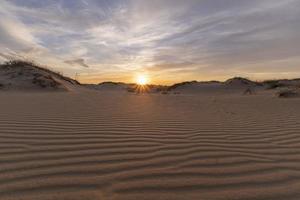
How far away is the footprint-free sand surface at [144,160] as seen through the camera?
217 centimetres

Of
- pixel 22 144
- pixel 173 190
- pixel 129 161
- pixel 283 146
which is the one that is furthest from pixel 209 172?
pixel 22 144

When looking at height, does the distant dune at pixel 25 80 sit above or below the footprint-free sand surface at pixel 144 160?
above

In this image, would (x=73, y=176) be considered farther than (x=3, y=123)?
No

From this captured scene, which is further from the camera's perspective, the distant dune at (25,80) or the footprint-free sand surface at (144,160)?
the distant dune at (25,80)

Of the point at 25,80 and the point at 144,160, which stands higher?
the point at 25,80

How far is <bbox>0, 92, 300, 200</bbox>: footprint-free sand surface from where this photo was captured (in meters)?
2.17

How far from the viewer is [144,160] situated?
9.25 feet

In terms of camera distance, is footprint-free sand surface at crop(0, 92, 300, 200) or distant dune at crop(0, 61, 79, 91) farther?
distant dune at crop(0, 61, 79, 91)

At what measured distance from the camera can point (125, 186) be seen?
2229mm

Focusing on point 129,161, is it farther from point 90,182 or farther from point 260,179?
point 260,179

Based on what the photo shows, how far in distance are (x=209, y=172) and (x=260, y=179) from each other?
420mm

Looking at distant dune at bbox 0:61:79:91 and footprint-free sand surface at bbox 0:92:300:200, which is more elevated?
distant dune at bbox 0:61:79:91

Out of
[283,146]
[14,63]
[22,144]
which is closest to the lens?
[22,144]

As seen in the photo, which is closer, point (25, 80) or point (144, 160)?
point (144, 160)
